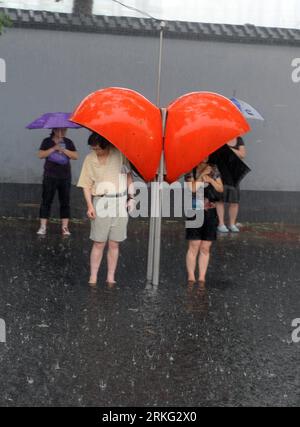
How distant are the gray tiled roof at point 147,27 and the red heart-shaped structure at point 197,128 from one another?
9.59 metres

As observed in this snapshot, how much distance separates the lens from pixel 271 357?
25.2 feet

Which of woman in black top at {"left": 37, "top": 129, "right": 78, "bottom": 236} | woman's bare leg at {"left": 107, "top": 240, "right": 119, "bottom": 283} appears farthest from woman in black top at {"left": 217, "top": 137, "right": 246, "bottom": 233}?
woman's bare leg at {"left": 107, "top": 240, "right": 119, "bottom": 283}

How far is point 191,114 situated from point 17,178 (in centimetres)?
990

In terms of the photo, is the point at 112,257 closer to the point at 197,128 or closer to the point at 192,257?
the point at 192,257

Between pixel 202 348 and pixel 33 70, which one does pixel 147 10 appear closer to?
pixel 33 70

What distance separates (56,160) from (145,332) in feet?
17.2

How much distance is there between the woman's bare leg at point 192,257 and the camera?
1020 cm

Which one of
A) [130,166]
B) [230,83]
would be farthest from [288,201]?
[130,166]

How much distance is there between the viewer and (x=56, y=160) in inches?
513

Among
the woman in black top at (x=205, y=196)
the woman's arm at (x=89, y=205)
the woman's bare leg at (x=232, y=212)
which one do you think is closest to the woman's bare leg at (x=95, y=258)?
the woman's arm at (x=89, y=205)

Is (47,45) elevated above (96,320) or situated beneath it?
elevated above

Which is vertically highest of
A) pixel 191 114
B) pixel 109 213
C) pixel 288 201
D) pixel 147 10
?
pixel 147 10

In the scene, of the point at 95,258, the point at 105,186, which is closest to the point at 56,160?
the point at 95,258

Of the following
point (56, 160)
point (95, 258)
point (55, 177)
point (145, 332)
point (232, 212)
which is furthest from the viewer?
point (232, 212)
